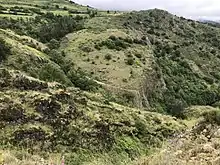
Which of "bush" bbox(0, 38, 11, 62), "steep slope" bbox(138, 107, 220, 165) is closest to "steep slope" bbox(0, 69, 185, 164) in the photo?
"steep slope" bbox(138, 107, 220, 165)

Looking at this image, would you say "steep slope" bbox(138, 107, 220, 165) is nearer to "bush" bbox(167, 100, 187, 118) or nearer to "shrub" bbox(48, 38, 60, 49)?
"bush" bbox(167, 100, 187, 118)

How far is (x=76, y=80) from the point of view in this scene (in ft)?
150

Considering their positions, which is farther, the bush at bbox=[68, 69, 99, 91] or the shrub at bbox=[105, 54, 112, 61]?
the shrub at bbox=[105, 54, 112, 61]

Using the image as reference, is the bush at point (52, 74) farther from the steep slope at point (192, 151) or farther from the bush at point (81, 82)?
the steep slope at point (192, 151)

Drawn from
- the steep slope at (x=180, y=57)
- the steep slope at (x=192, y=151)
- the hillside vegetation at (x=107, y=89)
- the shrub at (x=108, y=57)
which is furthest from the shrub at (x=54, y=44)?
the steep slope at (x=192, y=151)

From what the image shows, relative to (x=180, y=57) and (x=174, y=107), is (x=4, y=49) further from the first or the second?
(x=180, y=57)

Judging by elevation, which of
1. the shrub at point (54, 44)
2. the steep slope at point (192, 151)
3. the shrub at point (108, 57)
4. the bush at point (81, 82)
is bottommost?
the shrub at point (108, 57)

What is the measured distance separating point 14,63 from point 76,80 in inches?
358

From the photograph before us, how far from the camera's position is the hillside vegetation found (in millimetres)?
14898

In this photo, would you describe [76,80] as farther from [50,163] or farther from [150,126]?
[50,163]

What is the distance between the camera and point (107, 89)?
5191 centimetres

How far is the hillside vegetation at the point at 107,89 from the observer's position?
14898 millimetres

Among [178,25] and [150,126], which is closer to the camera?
[150,126]

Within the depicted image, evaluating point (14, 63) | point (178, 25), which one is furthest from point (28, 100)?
point (178, 25)
